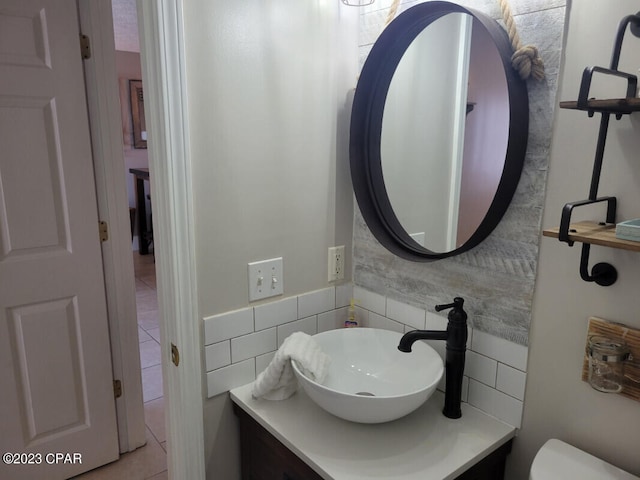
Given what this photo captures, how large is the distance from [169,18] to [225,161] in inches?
13.2

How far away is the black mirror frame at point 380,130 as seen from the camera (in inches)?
39.4

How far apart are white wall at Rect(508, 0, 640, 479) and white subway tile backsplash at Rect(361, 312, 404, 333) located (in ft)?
1.29

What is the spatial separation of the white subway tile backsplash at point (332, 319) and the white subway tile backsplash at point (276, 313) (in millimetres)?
103

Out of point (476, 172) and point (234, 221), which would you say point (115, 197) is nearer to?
point (234, 221)

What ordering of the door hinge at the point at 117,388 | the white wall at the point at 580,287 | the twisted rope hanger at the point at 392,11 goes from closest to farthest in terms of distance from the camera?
the white wall at the point at 580,287 → the twisted rope hanger at the point at 392,11 → the door hinge at the point at 117,388

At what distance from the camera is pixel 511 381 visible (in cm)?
112

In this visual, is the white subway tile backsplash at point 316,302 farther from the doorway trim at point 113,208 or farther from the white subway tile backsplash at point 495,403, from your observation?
the doorway trim at point 113,208

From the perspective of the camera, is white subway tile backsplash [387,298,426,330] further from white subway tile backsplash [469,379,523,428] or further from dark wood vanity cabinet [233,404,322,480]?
dark wood vanity cabinet [233,404,322,480]

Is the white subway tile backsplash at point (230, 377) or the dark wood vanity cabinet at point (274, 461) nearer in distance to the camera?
the dark wood vanity cabinet at point (274, 461)

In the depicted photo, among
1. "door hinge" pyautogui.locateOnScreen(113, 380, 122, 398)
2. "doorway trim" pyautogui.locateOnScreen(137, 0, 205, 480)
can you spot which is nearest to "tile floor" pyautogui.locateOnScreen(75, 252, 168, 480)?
"door hinge" pyautogui.locateOnScreen(113, 380, 122, 398)

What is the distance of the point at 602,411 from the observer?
3.21ft

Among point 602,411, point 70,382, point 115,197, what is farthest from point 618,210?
point 70,382

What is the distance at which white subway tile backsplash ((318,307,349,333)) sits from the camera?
1.46 m

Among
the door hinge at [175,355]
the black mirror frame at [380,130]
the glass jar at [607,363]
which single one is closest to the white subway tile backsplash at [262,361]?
the door hinge at [175,355]
